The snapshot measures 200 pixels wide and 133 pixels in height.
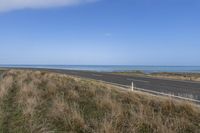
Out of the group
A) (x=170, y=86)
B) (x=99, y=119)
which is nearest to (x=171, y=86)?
(x=170, y=86)

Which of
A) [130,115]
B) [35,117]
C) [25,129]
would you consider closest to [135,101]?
[130,115]

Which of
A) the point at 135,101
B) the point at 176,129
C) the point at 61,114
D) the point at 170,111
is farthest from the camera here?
Answer: the point at 135,101

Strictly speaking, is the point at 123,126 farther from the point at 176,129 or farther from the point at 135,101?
the point at 135,101

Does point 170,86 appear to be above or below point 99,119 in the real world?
below

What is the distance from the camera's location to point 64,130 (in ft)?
22.0

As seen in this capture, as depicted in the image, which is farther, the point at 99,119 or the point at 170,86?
the point at 170,86

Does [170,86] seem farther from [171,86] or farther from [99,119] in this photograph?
[99,119]

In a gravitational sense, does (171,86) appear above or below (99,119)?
below

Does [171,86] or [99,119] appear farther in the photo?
[171,86]

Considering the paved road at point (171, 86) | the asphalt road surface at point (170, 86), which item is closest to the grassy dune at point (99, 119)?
the asphalt road surface at point (170, 86)

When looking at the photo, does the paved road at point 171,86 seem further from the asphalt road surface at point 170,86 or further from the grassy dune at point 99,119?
the grassy dune at point 99,119

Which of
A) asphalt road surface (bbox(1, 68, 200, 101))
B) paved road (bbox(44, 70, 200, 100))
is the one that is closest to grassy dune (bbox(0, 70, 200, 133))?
asphalt road surface (bbox(1, 68, 200, 101))

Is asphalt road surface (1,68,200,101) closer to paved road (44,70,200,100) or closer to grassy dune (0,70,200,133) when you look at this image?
paved road (44,70,200,100)

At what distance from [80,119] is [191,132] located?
3139 mm
